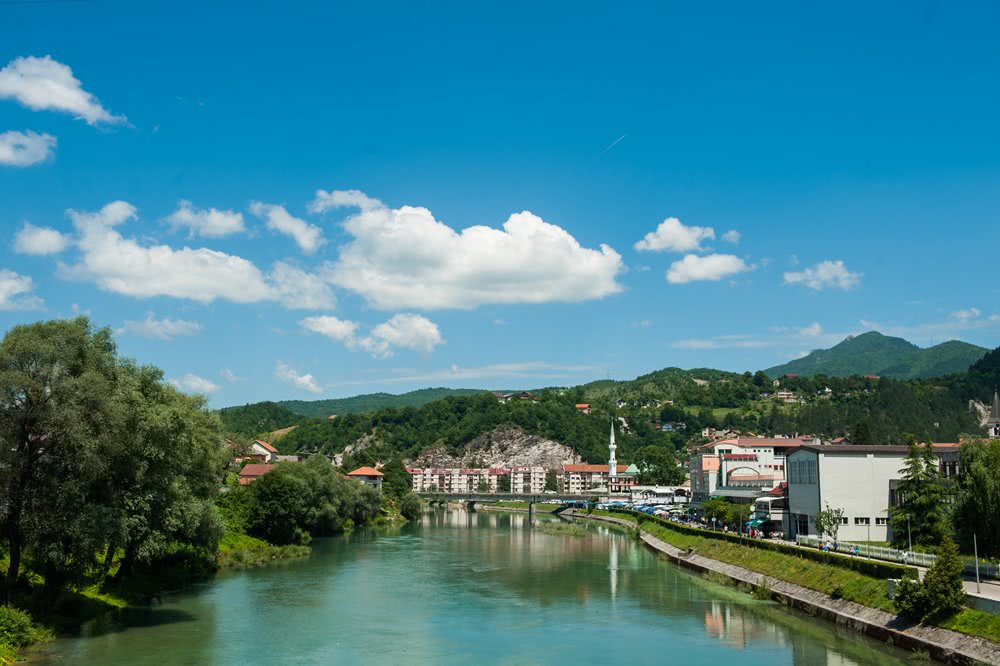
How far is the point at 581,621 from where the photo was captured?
3612cm

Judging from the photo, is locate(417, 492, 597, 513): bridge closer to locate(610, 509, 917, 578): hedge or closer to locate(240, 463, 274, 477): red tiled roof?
locate(240, 463, 274, 477): red tiled roof

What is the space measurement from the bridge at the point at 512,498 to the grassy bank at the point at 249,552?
262 ft

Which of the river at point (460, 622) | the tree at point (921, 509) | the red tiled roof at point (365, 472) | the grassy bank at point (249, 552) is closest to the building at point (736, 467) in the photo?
the river at point (460, 622)

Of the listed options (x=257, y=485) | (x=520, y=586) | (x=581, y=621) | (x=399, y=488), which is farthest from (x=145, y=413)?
(x=399, y=488)

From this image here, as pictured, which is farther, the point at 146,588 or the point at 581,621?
the point at 146,588

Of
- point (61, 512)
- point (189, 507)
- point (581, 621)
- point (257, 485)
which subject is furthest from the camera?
point (257, 485)

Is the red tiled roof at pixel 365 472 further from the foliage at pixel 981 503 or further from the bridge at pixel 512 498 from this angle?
the foliage at pixel 981 503

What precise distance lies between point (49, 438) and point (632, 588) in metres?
30.8

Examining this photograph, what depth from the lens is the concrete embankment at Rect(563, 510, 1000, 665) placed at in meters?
25.4

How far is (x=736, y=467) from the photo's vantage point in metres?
98.4

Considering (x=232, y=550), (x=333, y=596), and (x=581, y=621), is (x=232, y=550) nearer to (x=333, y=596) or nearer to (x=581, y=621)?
(x=333, y=596)

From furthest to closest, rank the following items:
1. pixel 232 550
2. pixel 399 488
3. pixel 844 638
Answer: pixel 399 488 → pixel 232 550 → pixel 844 638

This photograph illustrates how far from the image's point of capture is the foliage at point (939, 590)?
2773cm

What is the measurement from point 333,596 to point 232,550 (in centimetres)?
1653
